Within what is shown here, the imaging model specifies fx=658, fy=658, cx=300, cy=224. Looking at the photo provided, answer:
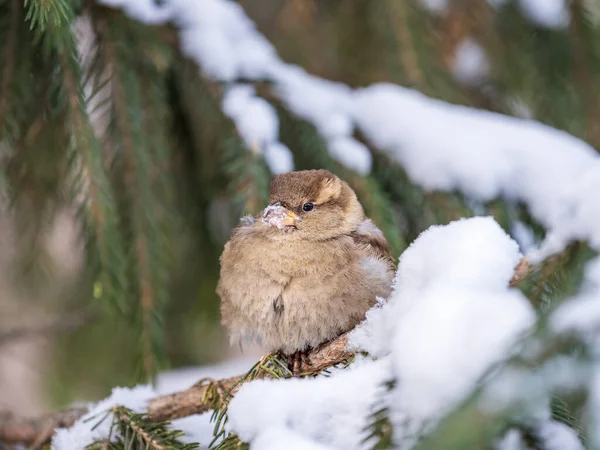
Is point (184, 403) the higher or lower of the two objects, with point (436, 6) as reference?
lower

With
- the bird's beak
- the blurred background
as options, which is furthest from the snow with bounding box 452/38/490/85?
the bird's beak

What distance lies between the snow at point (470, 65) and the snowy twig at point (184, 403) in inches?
73.9

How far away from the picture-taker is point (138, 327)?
201cm

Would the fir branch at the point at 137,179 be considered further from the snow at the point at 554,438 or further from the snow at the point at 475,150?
the snow at the point at 554,438

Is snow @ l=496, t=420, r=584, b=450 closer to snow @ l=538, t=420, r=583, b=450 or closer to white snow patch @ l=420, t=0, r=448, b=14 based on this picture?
snow @ l=538, t=420, r=583, b=450

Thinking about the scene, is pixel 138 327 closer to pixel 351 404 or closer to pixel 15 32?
pixel 15 32

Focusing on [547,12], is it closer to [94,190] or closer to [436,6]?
[436,6]

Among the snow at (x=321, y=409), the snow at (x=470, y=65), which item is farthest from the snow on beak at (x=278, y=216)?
the snow at (x=470, y=65)

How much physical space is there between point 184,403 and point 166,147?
94cm

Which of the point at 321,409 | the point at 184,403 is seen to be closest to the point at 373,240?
the point at 184,403

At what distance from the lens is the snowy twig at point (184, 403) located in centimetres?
152

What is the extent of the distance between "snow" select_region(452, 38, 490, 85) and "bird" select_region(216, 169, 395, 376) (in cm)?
132

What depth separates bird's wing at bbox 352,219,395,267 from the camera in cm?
190

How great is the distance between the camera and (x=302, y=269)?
178 cm
